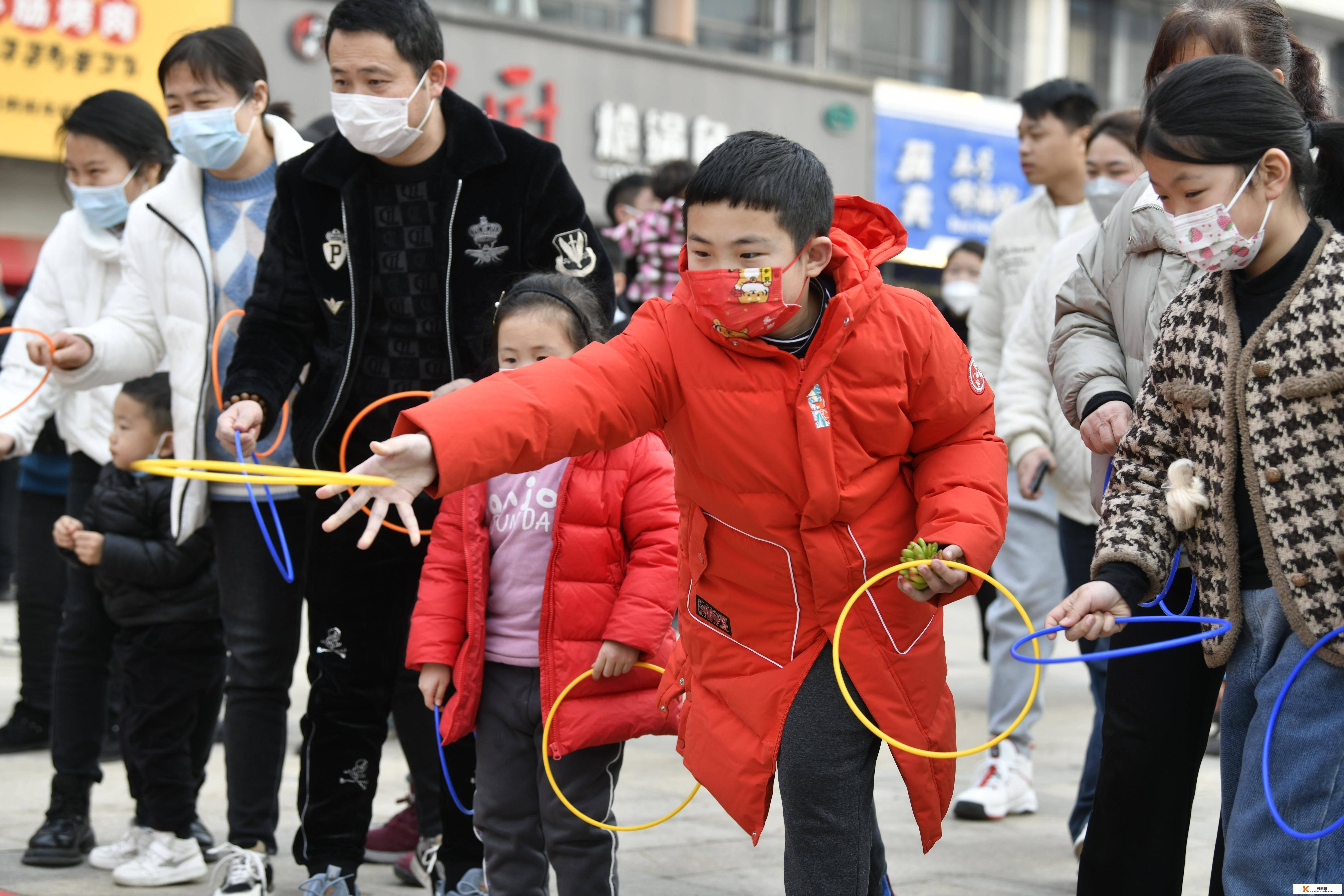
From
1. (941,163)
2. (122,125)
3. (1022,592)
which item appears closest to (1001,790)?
(1022,592)

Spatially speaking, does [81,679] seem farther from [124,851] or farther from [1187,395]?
[1187,395]

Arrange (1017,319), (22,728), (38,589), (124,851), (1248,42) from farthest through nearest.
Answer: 1. (22,728)
2. (38,589)
3. (1017,319)
4. (124,851)
5. (1248,42)

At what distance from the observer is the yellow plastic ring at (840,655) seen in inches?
101

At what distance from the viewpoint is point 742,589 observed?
2895 millimetres

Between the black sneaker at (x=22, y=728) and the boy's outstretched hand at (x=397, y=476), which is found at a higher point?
the boy's outstretched hand at (x=397, y=476)

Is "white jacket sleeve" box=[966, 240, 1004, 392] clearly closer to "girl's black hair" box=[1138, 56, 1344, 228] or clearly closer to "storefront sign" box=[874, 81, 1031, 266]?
"girl's black hair" box=[1138, 56, 1344, 228]

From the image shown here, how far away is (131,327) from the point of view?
431 cm

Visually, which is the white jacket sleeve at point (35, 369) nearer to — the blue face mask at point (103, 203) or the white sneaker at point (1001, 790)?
the blue face mask at point (103, 203)

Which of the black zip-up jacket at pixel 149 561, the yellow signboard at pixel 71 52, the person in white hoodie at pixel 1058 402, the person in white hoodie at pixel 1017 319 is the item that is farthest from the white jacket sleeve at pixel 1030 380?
the yellow signboard at pixel 71 52

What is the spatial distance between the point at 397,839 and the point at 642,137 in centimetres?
1263

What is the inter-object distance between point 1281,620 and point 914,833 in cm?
236

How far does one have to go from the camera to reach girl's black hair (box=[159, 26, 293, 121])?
421 centimetres

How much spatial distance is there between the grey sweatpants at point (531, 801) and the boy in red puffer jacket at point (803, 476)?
54cm

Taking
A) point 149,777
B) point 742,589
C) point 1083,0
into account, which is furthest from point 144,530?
point 1083,0
